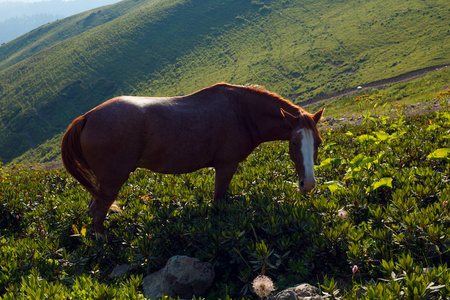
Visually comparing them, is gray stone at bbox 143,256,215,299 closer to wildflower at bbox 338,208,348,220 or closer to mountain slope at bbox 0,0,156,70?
→ wildflower at bbox 338,208,348,220

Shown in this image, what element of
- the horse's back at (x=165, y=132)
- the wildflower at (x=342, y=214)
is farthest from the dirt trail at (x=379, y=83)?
the wildflower at (x=342, y=214)

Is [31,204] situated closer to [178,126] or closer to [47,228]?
[47,228]

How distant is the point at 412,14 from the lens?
219 ft

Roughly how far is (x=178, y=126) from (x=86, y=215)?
8.86 feet

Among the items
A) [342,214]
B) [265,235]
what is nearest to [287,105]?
[342,214]

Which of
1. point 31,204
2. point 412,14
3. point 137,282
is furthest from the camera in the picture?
point 412,14

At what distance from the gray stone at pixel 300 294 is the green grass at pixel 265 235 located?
13cm

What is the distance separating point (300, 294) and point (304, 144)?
274cm

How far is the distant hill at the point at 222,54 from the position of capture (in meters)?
57.2

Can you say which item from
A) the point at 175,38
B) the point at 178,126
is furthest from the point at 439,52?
the point at 175,38

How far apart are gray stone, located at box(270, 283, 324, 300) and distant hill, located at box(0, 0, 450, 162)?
51.1 m

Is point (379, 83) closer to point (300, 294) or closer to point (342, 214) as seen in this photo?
point (342, 214)

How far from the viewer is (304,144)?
5293 millimetres

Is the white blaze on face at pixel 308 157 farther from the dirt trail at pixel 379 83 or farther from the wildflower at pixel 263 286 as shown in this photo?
the dirt trail at pixel 379 83
